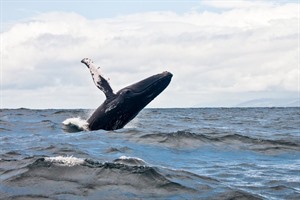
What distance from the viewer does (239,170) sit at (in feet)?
38.2

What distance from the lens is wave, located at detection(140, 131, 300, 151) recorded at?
53.2 ft

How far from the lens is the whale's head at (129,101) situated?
14.2m

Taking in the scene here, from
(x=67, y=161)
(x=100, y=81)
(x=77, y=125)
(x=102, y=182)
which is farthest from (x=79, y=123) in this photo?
(x=102, y=182)

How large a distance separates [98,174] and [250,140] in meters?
9.46

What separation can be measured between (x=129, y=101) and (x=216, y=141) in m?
4.53

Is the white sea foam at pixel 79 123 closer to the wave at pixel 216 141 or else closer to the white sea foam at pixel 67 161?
the wave at pixel 216 141

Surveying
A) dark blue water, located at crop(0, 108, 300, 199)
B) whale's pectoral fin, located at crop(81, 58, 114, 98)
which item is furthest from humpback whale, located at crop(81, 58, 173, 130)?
dark blue water, located at crop(0, 108, 300, 199)

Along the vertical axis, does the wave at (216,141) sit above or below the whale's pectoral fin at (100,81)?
below

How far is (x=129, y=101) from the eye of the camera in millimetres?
A: 14188

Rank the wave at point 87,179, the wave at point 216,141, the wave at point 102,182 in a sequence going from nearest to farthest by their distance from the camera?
the wave at point 102,182 → the wave at point 87,179 → the wave at point 216,141

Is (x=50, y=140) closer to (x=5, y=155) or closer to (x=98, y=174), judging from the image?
(x=5, y=155)

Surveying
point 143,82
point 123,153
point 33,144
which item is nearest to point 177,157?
point 123,153

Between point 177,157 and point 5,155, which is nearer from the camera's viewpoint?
point 5,155

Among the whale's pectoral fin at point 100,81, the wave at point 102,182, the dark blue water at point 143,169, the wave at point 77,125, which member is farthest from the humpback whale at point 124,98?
the wave at point 102,182
